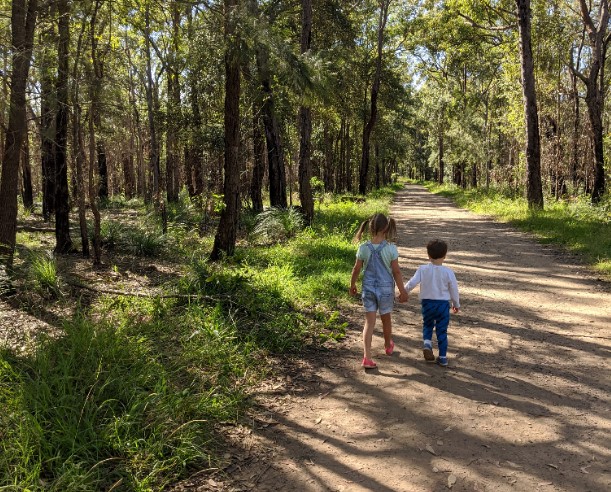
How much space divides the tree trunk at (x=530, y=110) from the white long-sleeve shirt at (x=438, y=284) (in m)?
12.5

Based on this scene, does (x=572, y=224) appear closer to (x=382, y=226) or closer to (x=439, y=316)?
(x=439, y=316)

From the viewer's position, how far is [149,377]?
376 centimetres

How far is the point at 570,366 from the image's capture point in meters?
4.53

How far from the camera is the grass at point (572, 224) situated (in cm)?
928

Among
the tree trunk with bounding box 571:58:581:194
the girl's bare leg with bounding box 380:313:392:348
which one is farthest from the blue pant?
the tree trunk with bounding box 571:58:581:194

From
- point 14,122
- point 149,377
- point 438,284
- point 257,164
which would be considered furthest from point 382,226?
point 257,164

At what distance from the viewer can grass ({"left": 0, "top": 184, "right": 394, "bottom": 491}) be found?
9.35ft

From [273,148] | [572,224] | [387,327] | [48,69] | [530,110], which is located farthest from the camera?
[530,110]

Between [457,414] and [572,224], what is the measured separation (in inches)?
411

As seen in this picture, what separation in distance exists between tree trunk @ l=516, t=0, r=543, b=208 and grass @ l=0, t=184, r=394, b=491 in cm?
1134

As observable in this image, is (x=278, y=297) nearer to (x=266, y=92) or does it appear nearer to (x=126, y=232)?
(x=126, y=232)

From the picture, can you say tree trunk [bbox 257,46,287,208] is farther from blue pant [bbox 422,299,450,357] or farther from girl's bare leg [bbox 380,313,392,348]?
blue pant [bbox 422,299,450,357]

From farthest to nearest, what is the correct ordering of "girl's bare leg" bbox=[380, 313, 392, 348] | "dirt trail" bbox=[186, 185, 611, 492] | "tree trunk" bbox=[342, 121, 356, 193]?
"tree trunk" bbox=[342, 121, 356, 193] → "girl's bare leg" bbox=[380, 313, 392, 348] → "dirt trail" bbox=[186, 185, 611, 492]

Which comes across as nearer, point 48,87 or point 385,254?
point 385,254
